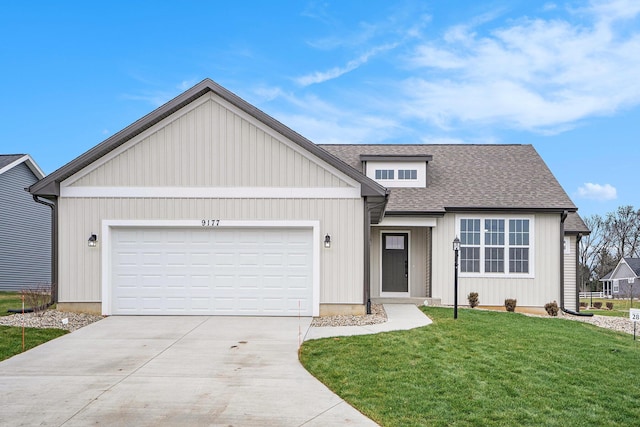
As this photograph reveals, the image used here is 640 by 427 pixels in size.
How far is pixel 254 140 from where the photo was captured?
41.1 feet

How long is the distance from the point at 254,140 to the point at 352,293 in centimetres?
431

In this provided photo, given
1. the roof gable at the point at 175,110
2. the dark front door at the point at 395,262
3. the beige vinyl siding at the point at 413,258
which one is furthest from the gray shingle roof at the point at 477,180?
the roof gable at the point at 175,110

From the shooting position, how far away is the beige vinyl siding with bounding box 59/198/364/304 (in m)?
12.4

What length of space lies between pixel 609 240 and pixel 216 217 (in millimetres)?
51168

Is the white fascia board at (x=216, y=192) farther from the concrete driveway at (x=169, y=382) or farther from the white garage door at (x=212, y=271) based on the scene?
the concrete driveway at (x=169, y=382)

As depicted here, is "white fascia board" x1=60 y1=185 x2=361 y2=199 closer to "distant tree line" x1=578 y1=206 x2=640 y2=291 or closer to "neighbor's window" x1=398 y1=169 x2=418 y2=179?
"neighbor's window" x1=398 y1=169 x2=418 y2=179

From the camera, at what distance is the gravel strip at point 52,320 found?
1104 cm

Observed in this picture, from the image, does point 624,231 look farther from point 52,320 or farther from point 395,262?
point 52,320

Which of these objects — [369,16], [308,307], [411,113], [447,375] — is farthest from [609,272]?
[447,375]

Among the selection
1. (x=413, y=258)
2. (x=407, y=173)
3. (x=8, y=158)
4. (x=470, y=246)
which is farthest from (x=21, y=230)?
(x=470, y=246)

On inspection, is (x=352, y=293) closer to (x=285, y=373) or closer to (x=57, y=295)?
(x=285, y=373)

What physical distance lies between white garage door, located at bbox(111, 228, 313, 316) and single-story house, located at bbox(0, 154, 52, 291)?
12.6m

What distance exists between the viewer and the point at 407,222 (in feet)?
54.5

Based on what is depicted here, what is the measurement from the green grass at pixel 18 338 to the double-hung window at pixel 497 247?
11554mm
